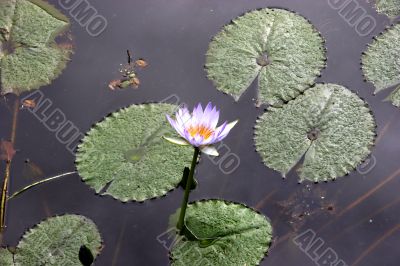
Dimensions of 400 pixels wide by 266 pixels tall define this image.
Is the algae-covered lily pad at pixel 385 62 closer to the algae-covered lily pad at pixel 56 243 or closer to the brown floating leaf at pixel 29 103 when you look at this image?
the algae-covered lily pad at pixel 56 243

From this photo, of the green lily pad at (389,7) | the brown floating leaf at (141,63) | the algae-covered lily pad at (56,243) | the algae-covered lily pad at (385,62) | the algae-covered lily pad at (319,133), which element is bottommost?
the algae-covered lily pad at (56,243)

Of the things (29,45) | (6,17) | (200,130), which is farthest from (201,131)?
(6,17)

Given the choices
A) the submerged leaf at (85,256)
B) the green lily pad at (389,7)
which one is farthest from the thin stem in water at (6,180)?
the green lily pad at (389,7)

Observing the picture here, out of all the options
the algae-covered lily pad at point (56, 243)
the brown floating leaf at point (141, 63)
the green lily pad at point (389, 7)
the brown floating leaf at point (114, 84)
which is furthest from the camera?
the green lily pad at point (389, 7)

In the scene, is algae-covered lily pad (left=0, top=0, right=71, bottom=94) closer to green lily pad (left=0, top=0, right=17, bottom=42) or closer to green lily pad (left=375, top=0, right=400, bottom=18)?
green lily pad (left=0, top=0, right=17, bottom=42)

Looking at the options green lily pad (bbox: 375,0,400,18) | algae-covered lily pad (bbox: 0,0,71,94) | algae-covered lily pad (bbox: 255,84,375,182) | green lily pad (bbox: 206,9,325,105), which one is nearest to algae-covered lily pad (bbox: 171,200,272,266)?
algae-covered lily pad (bbox: 255,84,375,182)

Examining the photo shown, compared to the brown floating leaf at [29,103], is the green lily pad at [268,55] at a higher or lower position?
higher

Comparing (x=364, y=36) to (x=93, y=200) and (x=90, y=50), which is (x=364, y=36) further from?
(x=93, y=200)

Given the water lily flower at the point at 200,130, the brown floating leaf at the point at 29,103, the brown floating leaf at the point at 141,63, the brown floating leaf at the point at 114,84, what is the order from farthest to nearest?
the brown floating leaf at the point at 141,63 → the brown floating leaf at the point at 114,84 → the brown floating leaf at the point at 29,103 → the water lily flower at the point at 200,130
